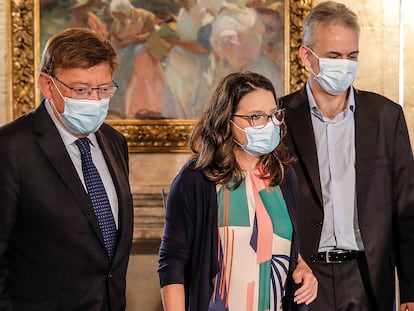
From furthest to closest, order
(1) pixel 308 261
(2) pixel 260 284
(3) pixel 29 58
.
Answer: (3) pixel 29 58 < (1) pixel 308 261 < (2) pixel 260 284

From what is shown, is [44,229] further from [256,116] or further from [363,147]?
[363,147]

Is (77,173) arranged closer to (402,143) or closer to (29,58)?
(402,143)

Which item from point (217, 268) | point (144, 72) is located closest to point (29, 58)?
point (144, 72)

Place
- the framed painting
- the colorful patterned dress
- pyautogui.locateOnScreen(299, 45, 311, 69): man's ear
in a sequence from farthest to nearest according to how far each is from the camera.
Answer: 1. the framed painting
2. pyautogui.locateOnScreen(299, 45, 311, 69): man's ear
3. the colorful patterned dress

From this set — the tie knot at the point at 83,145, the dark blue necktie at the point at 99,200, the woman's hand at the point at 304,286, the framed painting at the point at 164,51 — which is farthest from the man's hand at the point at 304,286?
the framed painting at the point at 164,51

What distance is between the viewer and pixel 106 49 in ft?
9.85

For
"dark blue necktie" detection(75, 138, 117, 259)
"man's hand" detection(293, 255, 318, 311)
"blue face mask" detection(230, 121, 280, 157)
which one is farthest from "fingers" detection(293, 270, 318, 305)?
"dark blue necktie" detection(75, 138, 117, 259)

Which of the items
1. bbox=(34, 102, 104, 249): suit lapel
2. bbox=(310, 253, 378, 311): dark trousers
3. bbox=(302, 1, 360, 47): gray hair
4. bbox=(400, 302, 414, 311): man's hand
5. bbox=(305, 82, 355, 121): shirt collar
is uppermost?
bbox=(302, 1, 360, 47): gray hair

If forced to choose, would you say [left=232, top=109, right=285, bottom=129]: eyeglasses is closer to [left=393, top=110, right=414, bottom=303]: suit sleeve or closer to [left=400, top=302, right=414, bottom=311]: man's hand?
[left=393, top=110, right=414, bottom=303]: suit sleeve

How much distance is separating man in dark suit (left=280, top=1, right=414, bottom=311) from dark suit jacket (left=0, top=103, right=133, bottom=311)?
3.24ft

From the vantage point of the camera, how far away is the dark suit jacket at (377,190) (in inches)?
136

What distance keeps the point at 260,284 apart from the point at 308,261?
23.2 inches

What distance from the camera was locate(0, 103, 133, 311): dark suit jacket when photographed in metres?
2.82

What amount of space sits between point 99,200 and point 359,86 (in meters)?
3.15
